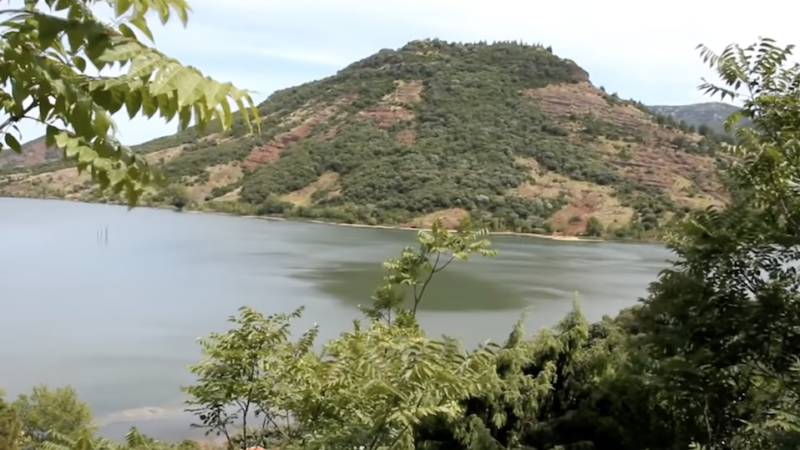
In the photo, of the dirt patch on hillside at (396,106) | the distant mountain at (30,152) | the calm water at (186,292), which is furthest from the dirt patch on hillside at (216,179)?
the distant mountain at (30,152)

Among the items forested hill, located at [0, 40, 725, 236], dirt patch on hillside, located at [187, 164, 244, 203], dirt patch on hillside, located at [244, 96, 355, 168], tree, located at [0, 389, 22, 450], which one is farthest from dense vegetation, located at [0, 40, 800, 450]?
dirt patch on hillside, located at [244, 96, 355, 168]

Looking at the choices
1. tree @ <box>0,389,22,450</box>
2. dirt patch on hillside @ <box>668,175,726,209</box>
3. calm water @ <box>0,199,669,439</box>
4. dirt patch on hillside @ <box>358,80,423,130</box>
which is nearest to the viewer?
tree @ <box>0,389,22,450</box>

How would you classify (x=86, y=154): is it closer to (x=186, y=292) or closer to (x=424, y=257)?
(x=424, y=257)

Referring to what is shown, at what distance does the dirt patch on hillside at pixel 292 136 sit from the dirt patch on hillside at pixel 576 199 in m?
23.9

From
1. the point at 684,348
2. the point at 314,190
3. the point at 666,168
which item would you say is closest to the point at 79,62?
the point at 684,348

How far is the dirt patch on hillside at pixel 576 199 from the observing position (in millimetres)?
42625

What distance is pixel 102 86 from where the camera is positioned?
33.6 inches

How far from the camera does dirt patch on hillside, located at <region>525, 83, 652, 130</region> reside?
62.3 metres

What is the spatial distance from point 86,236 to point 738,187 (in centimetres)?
3893

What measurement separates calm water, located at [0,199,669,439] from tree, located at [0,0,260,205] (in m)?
4.48

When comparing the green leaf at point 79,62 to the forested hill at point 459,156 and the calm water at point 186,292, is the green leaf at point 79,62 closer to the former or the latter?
the calm water at point 186,292

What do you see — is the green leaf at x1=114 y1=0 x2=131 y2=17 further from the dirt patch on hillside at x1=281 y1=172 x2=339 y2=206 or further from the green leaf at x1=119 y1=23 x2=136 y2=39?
the dirt patch on hillside at x1=281 y1=172 x2=339 y2=206

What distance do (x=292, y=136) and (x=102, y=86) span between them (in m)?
64.7

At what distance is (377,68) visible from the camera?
79312mm
